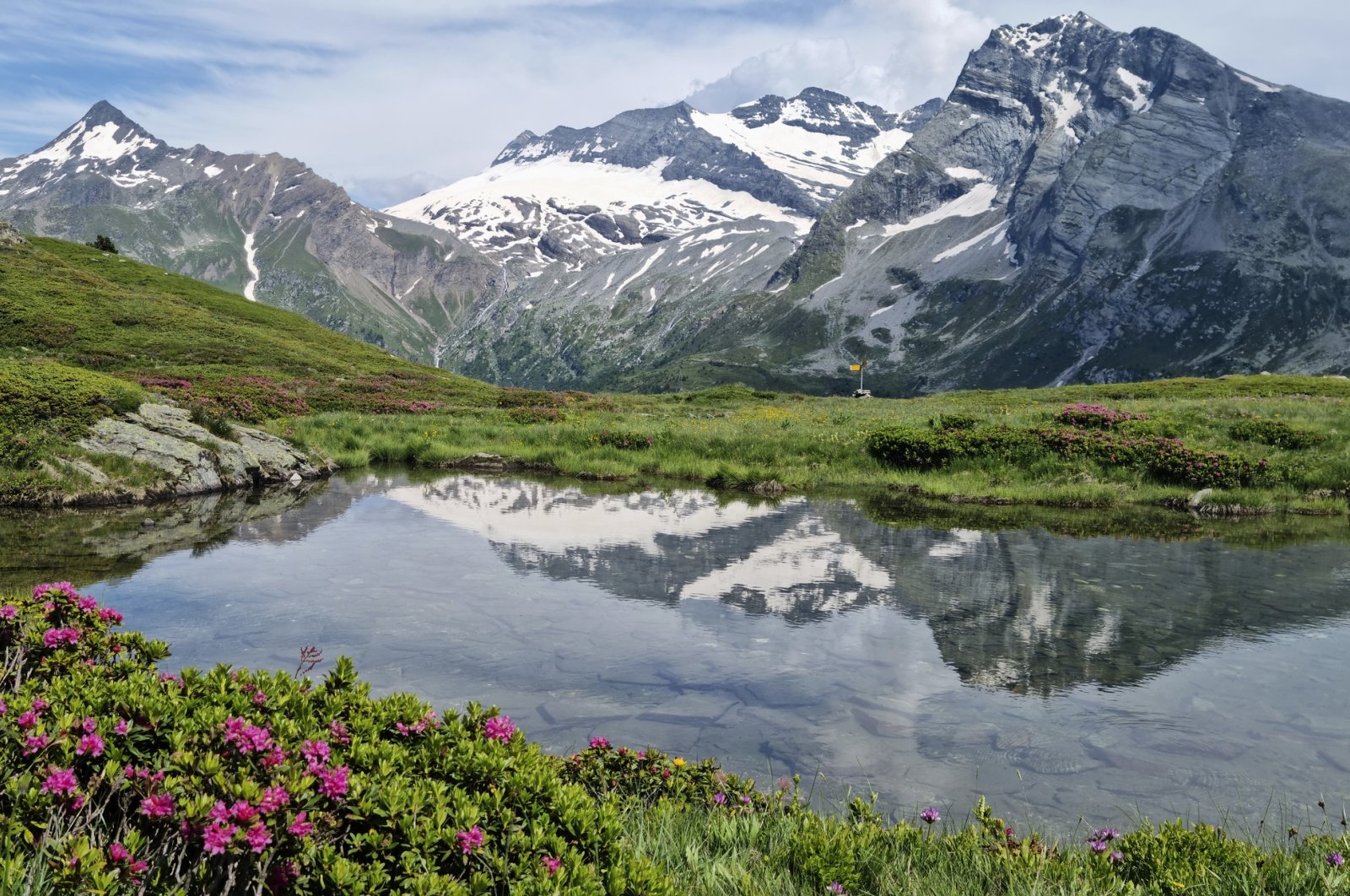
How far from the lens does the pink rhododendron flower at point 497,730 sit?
529 cm

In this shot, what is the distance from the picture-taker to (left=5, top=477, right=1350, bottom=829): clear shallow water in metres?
7.77

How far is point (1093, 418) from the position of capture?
31.0 m

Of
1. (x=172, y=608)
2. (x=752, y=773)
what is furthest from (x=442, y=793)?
(x=172, y=608)

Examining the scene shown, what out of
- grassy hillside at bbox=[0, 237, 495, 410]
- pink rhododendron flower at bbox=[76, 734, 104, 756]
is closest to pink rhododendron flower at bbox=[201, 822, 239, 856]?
pink rhododendron flower at bbox=[76, 734, 104, 756]

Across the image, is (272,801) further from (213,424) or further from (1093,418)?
(1093,418)

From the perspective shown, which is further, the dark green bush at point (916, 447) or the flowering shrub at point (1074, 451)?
the dark green bush at point (916, 447)

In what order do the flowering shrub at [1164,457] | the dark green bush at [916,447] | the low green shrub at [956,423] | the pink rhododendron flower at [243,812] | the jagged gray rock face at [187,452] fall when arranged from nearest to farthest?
1. the pink rhododendron flower at [243,812]
2. the jagged gray rock face at [187,452]
3. the flowering shrub at [1164,457]
4. the dark green bush at [916,447]
5. the low green shrub at [956,423]

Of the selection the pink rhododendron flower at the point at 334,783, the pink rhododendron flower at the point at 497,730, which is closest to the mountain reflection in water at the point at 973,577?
the pink rhododendron flower at the point at 497,730

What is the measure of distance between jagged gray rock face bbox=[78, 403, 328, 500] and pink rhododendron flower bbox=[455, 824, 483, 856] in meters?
22.7

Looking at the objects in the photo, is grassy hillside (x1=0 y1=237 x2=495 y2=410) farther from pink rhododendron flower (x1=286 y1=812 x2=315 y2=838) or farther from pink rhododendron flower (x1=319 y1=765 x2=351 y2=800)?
pink rhododendron flower (x1=286 y1=812 x2=315 y2=838)

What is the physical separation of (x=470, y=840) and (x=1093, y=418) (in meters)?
31.8

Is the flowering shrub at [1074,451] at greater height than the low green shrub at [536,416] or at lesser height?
greater

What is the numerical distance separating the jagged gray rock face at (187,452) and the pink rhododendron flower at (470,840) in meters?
22.7

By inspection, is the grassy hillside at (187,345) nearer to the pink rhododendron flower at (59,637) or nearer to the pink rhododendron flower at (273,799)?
the pink rhododendron flower at (59,637)
